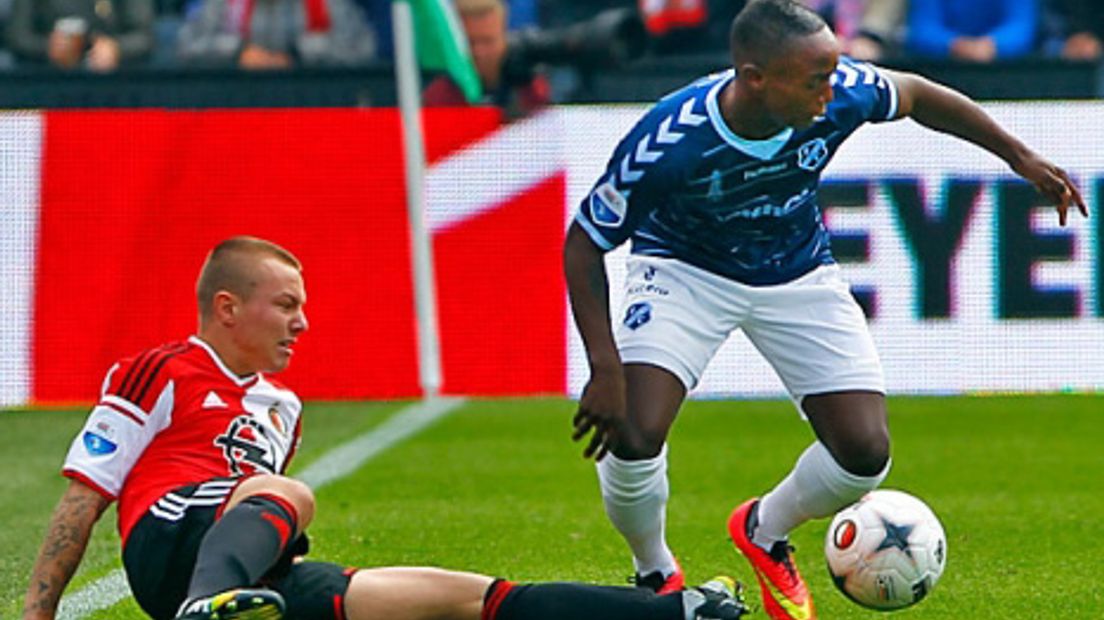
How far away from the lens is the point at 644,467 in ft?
19.4

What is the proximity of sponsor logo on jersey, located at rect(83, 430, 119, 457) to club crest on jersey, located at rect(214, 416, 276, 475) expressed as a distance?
267 mm

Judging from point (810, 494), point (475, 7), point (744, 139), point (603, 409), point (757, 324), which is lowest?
point (475, 7)

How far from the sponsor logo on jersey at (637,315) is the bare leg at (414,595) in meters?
1.21

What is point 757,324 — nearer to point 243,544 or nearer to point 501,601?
point 501,601

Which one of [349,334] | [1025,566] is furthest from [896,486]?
[349,334]

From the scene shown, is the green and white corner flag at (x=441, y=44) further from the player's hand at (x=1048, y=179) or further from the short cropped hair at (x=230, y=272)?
the short cropped hair at (x=230, y=272)

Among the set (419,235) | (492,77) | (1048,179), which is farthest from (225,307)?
(492,77)

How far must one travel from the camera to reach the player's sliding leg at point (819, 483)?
602cm

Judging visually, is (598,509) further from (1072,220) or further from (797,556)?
(1072,220)

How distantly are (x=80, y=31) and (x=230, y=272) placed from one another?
31.4 ft

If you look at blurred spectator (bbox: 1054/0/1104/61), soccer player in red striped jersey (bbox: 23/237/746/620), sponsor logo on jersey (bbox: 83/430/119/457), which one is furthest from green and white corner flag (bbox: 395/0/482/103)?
sponsor logo on jersey (bbox: 83/430/119/457)

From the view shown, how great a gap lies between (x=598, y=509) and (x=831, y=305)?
7.42 feet

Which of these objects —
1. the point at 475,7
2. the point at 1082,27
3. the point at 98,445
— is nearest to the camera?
the point at 98,445

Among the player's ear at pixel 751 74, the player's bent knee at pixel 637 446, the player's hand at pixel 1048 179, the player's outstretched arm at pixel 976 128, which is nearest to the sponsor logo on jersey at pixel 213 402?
the player's bent knee at pixel 637 446
